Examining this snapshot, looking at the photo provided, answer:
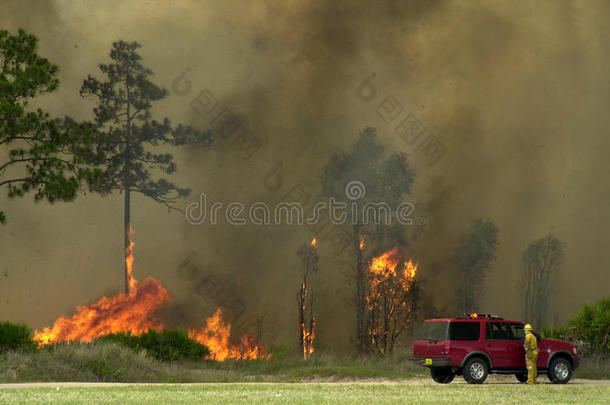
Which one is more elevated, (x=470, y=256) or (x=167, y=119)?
(x=167, y=119)

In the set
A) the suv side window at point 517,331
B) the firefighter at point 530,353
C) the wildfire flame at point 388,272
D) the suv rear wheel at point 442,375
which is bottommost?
the suv rear wheel at point 442,375

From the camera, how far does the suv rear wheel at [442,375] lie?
1008 inches

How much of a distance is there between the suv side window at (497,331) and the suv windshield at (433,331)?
1314 millimetres

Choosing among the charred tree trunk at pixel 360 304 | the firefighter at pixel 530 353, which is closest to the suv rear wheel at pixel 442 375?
the firefighter at pixel 530 353

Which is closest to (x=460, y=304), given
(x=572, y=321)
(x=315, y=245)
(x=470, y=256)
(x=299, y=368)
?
(x=470, y=256)

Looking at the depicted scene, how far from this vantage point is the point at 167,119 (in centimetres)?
4575

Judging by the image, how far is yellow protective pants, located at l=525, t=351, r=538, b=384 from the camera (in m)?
24.5

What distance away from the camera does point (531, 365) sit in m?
24.5

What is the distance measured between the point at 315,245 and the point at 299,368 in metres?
11.1

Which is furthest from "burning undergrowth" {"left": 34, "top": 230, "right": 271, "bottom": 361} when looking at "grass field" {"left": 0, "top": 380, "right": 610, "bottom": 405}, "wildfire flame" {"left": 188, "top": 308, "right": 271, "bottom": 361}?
"grass field" {"left": 0, "top": 380, "right": 610, "bottom": 405}

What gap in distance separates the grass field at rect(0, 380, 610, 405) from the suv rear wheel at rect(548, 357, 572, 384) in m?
2.35

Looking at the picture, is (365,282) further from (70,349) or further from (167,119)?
(70,349)

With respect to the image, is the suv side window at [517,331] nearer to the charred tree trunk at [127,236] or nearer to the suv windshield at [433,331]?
the suv windshield at [433,331]

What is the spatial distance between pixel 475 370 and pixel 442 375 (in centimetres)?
154
